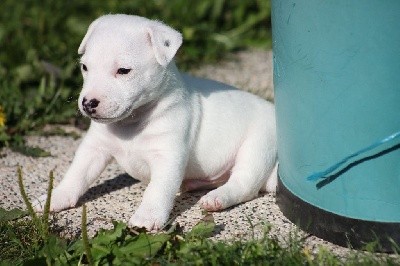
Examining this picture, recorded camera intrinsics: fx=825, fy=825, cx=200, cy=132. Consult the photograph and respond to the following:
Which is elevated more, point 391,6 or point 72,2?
point 391,6

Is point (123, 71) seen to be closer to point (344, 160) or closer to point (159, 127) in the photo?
point (159, 127)

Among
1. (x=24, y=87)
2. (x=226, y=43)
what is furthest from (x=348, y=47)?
(x=226, y=43)

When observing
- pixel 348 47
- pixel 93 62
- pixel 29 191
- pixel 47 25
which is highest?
pixel 348 47

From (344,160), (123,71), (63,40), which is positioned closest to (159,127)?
(123,71)

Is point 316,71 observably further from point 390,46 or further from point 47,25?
point 47,25

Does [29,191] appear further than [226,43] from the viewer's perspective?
No
